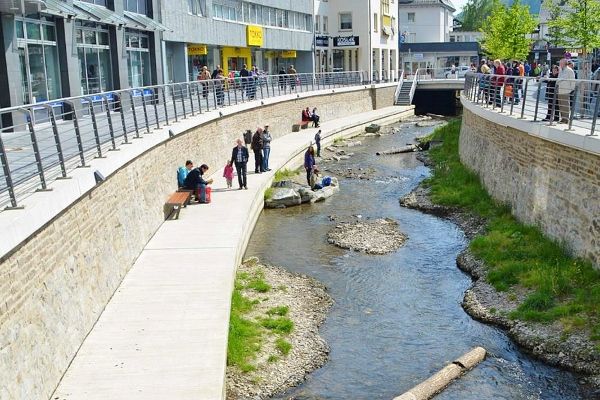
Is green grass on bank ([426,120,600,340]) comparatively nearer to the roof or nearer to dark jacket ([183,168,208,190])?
dark jacket ([183,168,208,190])

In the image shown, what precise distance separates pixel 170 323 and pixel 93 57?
58.2 feet

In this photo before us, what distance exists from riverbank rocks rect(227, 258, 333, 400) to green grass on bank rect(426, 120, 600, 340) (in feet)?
12.2

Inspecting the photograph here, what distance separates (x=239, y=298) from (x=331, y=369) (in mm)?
2878

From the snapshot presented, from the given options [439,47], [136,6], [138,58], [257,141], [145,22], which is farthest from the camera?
[439,47]

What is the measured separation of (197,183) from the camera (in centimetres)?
1958

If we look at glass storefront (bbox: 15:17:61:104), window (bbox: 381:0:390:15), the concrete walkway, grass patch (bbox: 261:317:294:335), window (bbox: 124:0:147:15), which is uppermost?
window (bbox: 381:0:390:15)

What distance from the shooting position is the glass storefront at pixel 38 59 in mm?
21172

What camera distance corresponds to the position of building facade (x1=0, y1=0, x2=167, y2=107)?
20.0 meters

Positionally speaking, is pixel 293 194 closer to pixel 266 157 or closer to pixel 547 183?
pixel 266 157

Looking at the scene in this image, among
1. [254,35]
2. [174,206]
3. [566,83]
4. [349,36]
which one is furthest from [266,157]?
[349,36]

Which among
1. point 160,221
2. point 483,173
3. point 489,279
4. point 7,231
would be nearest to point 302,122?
point 483,173

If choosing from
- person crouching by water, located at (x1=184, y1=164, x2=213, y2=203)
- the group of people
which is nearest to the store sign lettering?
the group of people

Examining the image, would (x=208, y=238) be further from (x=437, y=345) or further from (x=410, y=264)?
(x=437, y=345)

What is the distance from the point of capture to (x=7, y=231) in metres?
7.97
